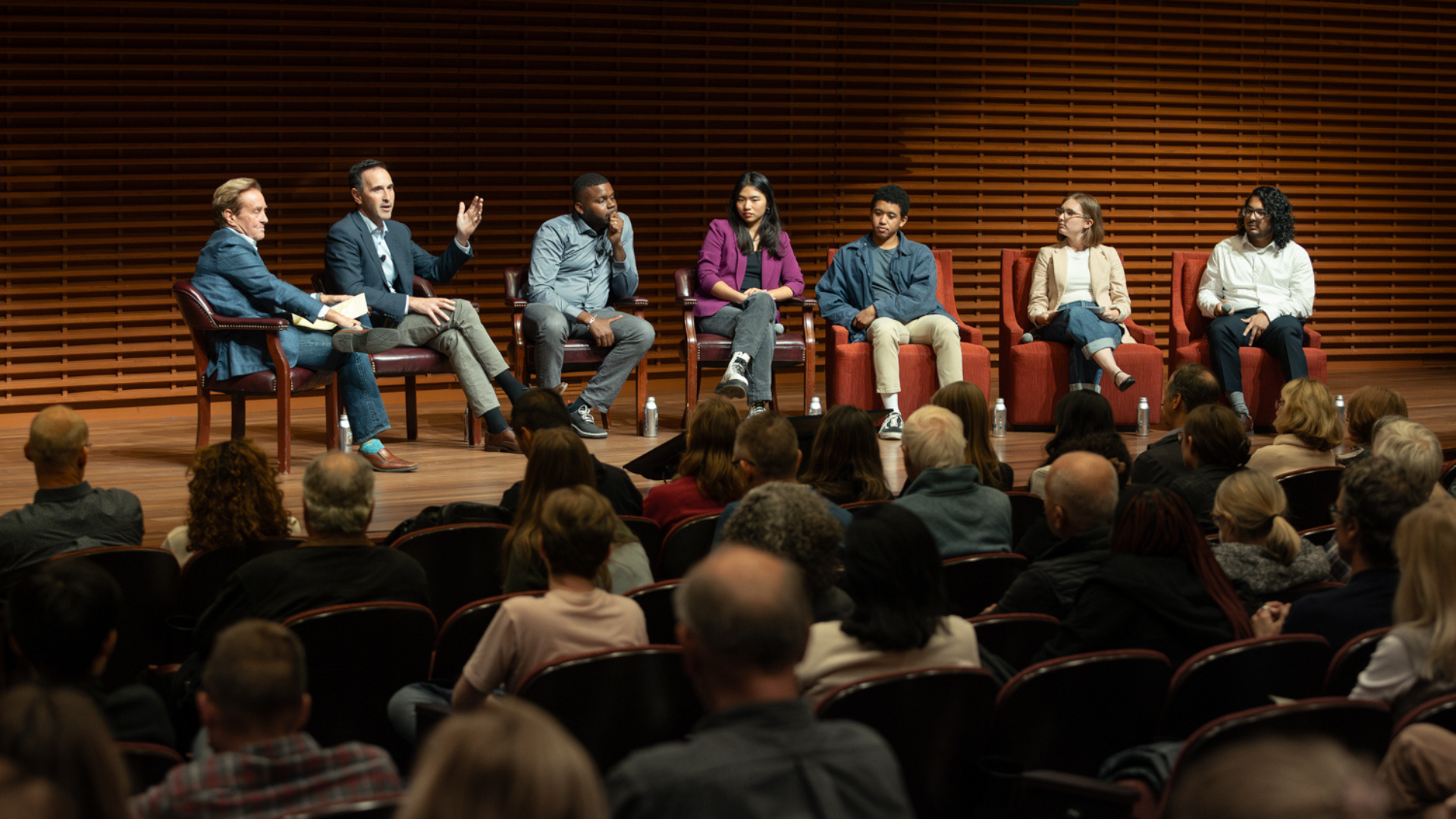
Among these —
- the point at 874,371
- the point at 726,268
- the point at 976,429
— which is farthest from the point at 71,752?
the point at 726,268

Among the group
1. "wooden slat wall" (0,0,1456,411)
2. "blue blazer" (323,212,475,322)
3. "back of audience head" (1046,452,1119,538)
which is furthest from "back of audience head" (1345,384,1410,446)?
"wooden slat wall" (0,0,1456,411)

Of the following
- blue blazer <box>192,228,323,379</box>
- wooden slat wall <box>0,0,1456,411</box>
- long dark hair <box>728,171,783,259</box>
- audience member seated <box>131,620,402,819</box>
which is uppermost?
wooden slat wall <box>0,0,1456,411</box>

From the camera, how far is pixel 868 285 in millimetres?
6773

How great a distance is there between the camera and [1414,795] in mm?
1949

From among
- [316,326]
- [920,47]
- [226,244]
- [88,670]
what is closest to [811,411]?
[316,326]

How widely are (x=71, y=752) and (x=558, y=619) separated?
1107 mm

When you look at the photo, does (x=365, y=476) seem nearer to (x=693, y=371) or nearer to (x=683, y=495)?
(x=683, y=495)

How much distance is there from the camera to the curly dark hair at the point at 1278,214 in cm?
696

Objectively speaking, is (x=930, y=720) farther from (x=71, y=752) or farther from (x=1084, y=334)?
(x=1084, y=334)

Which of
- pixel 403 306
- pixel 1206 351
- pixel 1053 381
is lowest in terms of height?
pixel 1053 381

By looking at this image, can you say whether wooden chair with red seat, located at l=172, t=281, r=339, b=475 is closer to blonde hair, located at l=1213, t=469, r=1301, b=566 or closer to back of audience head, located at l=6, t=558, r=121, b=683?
back of audience head, located at l=6, t=558, r=121, b=683

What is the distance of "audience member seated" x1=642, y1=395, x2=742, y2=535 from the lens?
11.8 feet

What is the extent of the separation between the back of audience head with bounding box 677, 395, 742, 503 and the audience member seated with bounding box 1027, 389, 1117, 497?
97 cm

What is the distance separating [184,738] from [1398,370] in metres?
8.98
